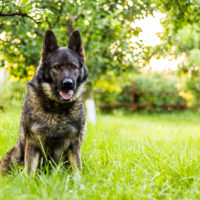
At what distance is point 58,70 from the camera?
2908 mm

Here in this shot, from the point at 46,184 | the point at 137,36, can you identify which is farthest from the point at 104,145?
the point at 137,36

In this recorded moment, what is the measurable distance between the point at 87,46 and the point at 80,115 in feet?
10.9

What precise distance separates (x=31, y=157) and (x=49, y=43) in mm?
1254

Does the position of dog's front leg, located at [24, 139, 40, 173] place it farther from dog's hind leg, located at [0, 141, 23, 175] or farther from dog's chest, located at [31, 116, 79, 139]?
dog's hind leg, located at [0, 141, 23, 175]

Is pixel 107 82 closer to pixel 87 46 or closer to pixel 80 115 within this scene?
pixel 87 46

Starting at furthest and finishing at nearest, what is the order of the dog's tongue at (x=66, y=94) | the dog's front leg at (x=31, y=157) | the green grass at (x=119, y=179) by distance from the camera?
the dog's tongue at (x=66, y=94) → the dog's front leg at (x=31, y=157) → the green grass at (x=119, y=179)

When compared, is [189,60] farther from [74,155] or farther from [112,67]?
[74,155]

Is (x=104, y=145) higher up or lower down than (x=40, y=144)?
lower down

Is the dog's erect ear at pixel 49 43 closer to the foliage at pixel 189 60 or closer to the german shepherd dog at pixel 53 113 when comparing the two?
the german shepherd dog at pixel 53 113

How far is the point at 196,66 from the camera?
158 inches

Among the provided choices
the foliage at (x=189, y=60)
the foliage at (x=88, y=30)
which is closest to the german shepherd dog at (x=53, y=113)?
the foliage at (x=88, y=30)

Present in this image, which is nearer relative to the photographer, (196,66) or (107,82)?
(196,66)

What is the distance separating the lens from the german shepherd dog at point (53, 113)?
2.81 meters

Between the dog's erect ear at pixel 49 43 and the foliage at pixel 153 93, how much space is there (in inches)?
449
